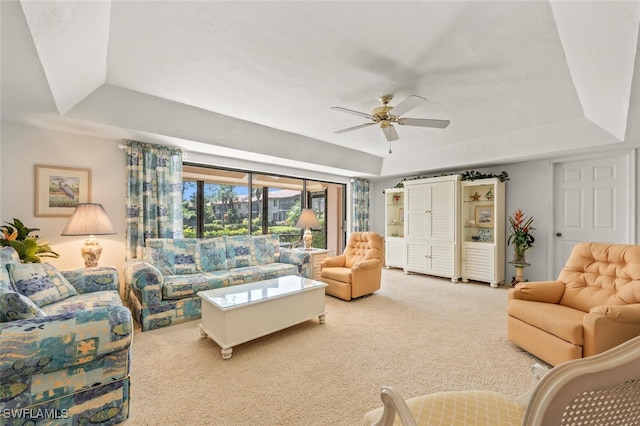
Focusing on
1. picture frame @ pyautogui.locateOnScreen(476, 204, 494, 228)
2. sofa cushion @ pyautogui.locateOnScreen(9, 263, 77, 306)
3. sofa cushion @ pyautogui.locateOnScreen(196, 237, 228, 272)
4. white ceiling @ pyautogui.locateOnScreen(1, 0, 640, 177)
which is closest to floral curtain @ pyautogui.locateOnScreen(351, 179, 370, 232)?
picture frame @ pyautogui.locateOnScreen(476, 204, 494, 228)

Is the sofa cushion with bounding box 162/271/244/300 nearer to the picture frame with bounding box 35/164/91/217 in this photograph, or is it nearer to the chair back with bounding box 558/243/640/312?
the picture frame with bounding box 35/164/91/217

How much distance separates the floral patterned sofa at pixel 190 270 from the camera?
2984mm

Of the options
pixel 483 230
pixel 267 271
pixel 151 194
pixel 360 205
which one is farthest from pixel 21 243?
pixel 483 230

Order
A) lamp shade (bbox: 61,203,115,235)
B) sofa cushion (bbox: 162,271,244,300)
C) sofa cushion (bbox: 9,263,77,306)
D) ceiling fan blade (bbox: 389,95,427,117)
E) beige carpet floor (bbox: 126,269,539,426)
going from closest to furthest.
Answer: beige carpet floor (bbox: 126,269,539,426)
sofa cushion (bbox: 9,263,77,306)
ceiling fan blade (bbox: 389,95,427,117)
lamp shade (bbox: 61,203,115,235)
sofa cushion (bbox: 162,271,244,300)

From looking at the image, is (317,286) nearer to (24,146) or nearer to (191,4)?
(191,4)

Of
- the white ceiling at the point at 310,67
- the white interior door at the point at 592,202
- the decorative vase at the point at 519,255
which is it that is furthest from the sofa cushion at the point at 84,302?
the white interior door at the point at 592,202

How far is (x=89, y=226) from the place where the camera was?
2988 millimetres

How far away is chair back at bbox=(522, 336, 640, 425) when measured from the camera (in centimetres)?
57

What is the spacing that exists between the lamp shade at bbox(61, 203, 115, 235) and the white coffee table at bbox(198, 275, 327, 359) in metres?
1.41

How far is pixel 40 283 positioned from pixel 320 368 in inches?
95.9

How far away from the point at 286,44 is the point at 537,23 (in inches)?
71.3

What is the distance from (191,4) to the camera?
176cm

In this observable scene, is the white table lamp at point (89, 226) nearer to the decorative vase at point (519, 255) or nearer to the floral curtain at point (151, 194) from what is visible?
the floral curtain at point (151, 194)

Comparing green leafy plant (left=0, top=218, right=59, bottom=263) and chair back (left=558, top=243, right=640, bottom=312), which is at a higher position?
green leafy plant (left=0, top=218, right=59, bottom=263)
